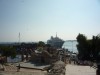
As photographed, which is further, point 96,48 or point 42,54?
point 96,48

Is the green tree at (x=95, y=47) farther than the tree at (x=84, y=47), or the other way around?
the tree at (x=84, y=47)

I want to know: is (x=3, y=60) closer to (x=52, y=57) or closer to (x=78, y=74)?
(x=52, y=57)

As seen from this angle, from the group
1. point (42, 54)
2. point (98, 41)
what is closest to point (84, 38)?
point (98, 41)

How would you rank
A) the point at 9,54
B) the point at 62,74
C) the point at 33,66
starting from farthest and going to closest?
1. the point at 9,54
2. the point at 33,66
3. the point at 62,74

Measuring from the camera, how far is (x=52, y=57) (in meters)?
34.2

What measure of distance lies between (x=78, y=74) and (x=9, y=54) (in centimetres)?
2333

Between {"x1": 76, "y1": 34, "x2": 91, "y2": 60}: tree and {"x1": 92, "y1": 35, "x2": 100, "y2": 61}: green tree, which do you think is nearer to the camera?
{"x1": 92, "y1": 35, "x2": 100, "y2": 61}: green tree

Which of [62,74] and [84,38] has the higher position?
[84,38]

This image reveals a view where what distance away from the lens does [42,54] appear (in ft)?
117

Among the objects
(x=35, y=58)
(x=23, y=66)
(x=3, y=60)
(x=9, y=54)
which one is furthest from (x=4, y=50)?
(x=23, y=66)

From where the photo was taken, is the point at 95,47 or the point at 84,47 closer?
the point at 95,47

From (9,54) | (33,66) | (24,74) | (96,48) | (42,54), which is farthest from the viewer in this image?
(96,48)

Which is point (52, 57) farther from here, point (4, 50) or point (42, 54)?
point (4, 50)

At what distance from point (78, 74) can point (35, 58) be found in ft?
45.8
